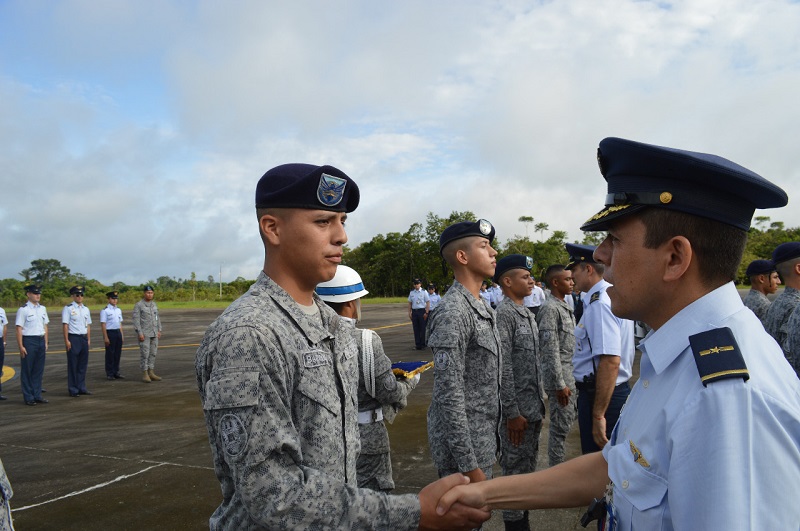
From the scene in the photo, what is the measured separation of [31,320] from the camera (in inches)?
393

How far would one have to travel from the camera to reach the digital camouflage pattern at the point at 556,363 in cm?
473

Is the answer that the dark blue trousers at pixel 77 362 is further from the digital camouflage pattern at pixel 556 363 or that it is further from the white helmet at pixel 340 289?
the digital camouflage pattern at pixel 556 363

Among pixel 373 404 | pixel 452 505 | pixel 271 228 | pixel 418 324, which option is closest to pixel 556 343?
pixel 373 404

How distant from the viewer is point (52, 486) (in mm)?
5352

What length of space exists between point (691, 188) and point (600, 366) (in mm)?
2978

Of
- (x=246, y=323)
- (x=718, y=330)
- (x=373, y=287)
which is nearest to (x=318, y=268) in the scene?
(x=246, y=323)

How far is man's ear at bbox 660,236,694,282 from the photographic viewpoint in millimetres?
1370

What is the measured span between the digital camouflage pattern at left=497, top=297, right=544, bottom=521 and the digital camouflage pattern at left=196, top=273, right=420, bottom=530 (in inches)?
98.0

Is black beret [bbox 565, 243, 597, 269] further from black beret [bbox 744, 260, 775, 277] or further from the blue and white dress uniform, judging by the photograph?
black beret [bbox 744, 260, 775, 277]

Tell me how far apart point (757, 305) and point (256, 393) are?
7932mm

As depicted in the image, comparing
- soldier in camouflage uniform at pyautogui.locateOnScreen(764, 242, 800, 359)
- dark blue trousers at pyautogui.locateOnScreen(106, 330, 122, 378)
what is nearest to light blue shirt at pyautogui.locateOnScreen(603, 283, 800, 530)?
soldier in camouflage uniform at pyautogui.locateOnScreen(764, 242, 800, 359)

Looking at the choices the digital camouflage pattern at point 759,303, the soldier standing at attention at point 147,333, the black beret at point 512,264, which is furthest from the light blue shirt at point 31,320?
the digital camouflage pattern at point 759,303

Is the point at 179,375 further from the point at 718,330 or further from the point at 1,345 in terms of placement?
the point at 718,330

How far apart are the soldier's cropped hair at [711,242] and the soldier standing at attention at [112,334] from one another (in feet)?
42.8
